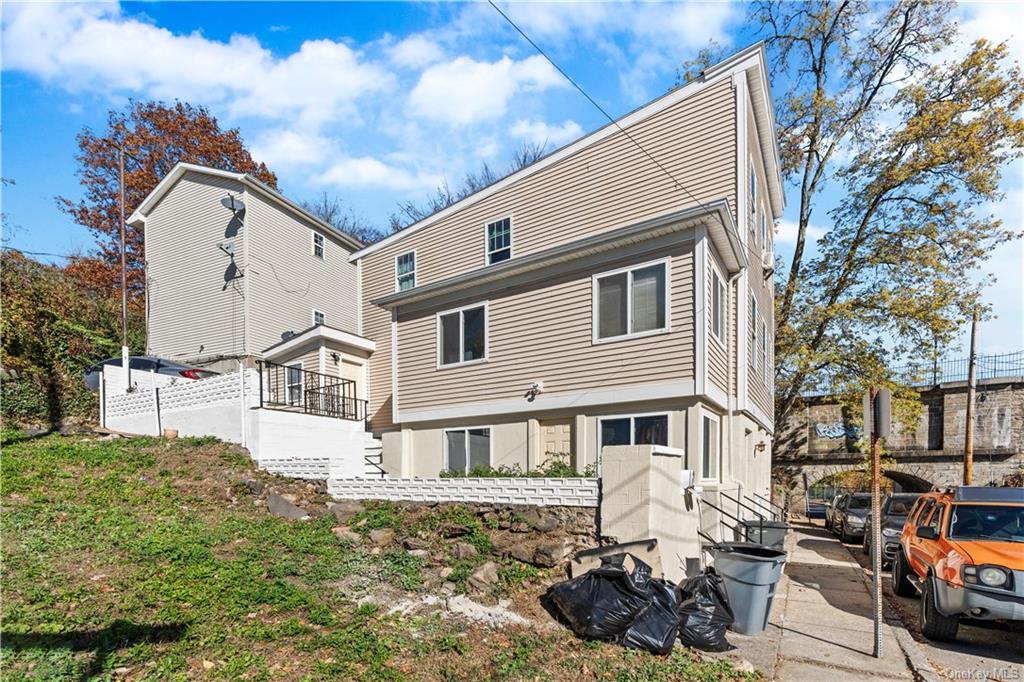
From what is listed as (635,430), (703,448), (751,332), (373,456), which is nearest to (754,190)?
(751,332)

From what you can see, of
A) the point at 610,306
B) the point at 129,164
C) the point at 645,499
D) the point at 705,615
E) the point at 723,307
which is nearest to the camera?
the point at 705,615

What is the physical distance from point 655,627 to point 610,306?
5.69m

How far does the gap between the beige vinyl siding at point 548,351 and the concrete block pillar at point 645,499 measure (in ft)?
7.09

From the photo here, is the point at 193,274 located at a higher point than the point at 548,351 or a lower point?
higher

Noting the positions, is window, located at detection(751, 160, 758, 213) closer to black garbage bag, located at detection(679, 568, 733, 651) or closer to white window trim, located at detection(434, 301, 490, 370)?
white window trim, located at detection(434, 301, 490, 370)

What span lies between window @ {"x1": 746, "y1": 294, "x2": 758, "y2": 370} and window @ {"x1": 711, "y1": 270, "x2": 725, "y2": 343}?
1759 millimetres

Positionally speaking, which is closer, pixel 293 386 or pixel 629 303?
pixel 629 303

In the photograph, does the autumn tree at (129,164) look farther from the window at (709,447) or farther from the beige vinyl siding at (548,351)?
the window at (709,447)

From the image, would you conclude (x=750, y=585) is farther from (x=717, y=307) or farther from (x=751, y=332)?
(x=751, y=332)

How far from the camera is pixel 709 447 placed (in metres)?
9.84

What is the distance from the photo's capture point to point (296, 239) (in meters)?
19.0

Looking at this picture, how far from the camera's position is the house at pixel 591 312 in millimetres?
9367

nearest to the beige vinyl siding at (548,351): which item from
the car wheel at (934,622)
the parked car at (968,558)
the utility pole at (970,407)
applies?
the parked car at (968,558)

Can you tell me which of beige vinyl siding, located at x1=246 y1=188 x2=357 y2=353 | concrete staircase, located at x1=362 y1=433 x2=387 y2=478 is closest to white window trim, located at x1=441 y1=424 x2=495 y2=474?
concrete staircase, located at x1=362 y1=433 x2=387 y2=478
